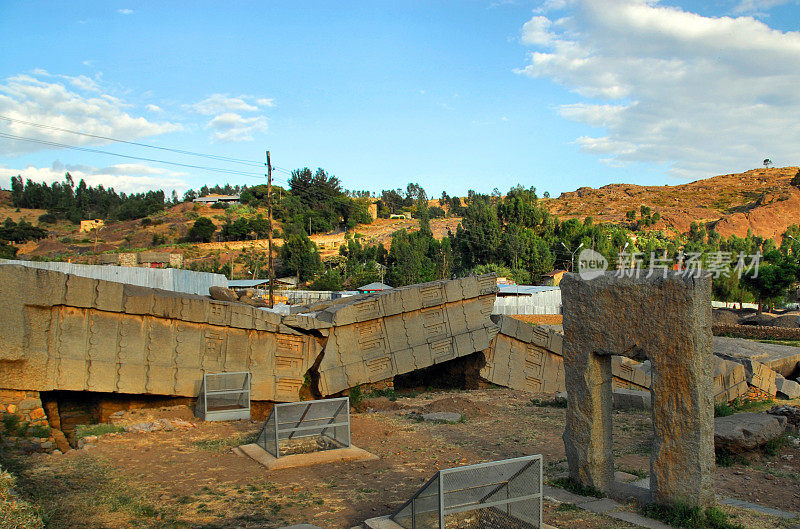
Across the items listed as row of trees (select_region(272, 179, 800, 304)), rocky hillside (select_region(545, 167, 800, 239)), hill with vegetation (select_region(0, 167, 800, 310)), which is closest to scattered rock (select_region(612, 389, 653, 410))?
hill with vegetation (select_region(0, 167, 800, 310))

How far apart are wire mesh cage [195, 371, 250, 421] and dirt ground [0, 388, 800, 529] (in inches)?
14.6

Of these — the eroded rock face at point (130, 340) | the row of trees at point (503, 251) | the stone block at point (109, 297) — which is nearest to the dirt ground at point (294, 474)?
the eroded rock face at point (130, 340)

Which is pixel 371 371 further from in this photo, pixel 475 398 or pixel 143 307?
pixel 143 307

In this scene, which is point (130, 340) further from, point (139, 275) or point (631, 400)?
point (631, 400)

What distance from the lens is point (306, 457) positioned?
27.0 ft

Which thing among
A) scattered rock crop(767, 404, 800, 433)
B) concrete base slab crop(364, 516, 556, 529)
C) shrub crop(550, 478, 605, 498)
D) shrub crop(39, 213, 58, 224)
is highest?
shrub crop(39, 213, 58, 224)

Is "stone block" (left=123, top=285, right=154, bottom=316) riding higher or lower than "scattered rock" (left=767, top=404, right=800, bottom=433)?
higher

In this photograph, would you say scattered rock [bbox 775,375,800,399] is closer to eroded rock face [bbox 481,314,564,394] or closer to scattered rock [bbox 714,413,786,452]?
eroded rock face [bbox 481,314,564,394]

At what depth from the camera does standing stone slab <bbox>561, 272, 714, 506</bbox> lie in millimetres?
5871

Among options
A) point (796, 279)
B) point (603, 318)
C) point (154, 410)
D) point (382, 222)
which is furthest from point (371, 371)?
point (382, 222)

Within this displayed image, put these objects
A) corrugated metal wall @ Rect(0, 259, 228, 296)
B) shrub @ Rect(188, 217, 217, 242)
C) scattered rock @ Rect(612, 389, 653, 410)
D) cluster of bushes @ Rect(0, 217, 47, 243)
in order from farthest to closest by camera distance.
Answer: shrub @ Rect(188, 217, 217, 242) → cluster of bushes @ Rect(0, 217, 47, 243) → corrugated metal wall @ Rect(0, 259, 228, 296) → scattered rock @ Rect(612, 389, 653, 410)

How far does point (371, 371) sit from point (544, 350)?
5134 millimetres

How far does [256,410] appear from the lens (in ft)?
42.1

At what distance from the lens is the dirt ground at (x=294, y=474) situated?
6043mm
